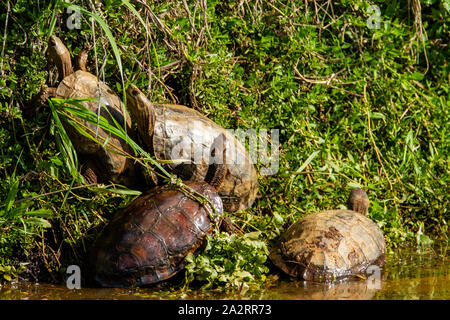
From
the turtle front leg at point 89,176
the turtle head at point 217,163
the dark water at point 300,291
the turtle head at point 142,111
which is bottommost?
the dark water at point 300,291

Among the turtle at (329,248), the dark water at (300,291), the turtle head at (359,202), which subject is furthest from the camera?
the turtle head at (359,202)

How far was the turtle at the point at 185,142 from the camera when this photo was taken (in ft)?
14.8

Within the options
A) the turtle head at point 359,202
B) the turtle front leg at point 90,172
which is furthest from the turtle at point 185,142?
the turtle head at point 359,202

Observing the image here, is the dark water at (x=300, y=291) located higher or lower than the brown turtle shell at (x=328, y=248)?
lower

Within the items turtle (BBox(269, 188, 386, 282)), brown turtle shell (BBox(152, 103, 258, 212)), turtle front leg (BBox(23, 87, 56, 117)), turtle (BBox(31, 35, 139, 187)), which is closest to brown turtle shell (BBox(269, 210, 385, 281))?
turtle (BBox(269, 188, 386, 282))

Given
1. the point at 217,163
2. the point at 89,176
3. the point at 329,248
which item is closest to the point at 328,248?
the point at 329,248

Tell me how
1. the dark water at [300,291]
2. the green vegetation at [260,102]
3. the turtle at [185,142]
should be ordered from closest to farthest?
the dark water at [300,291] → the green vegetation at [260,102] → the turtle at [185,142]

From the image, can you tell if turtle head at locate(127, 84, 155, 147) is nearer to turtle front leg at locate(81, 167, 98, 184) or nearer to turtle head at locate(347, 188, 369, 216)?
turtle front leg at locate(81, 167, 98, 184)

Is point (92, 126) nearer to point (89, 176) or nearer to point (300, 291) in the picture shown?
point (89, 176)

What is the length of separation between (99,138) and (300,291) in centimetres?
189

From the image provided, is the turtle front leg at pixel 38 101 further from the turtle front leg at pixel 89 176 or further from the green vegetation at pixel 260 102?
the turtle front leg at pixel 89 176

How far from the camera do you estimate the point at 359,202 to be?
4.88m

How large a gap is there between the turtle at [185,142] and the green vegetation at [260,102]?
0.91 feet

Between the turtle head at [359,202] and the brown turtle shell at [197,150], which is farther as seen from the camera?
the turtle head at [359,202]
